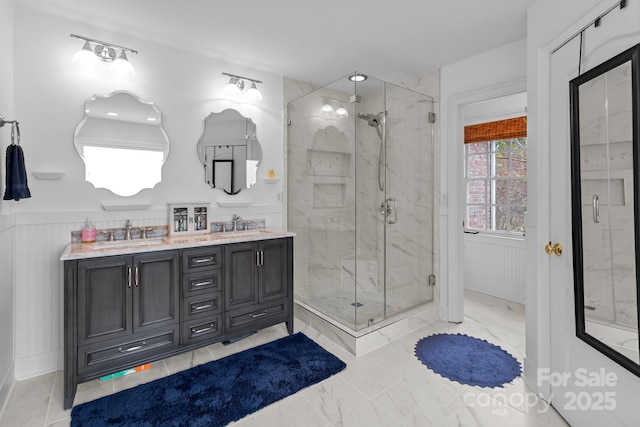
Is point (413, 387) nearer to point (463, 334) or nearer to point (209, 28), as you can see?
point (463, 334)

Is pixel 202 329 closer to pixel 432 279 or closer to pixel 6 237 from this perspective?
pixel 6 237

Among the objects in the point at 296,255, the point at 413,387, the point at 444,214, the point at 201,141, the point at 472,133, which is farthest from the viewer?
the point at 472,133

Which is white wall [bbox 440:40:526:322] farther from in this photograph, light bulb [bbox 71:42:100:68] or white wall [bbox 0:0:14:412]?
white wall [bbox 0:0:14:412]

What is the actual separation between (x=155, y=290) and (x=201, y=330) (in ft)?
1.51

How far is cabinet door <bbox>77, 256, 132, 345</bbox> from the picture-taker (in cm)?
190

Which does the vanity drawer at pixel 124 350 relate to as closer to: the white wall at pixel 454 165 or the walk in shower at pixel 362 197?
the walk in shower at pixel 362 197

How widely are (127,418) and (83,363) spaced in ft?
1.51

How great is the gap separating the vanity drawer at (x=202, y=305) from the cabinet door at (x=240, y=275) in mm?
70

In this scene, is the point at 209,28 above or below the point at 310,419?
above

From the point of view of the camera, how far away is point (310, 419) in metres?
1.73

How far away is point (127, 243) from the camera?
91.3 inches

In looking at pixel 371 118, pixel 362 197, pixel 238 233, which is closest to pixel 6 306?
pixel 238 233

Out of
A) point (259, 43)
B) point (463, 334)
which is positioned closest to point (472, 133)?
point (463, 334)

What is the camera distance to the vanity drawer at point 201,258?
226cm
